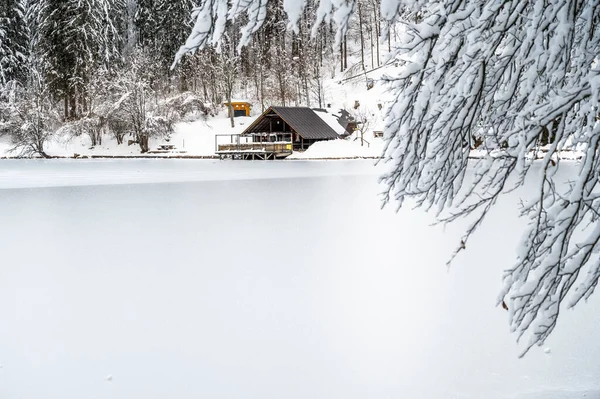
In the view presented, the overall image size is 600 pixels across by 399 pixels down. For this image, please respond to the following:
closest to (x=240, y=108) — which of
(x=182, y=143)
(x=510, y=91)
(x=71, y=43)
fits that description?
(x=182, y=143)

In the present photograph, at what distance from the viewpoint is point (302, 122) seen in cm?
4609

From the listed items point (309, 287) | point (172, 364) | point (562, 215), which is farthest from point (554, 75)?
point (309, 287)

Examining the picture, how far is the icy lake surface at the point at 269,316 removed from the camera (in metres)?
4.53

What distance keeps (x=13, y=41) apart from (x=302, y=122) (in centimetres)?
2674

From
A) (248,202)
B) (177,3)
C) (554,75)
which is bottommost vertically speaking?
(248,202)

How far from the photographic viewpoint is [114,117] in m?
49.1

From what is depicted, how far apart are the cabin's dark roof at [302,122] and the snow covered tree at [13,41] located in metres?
20.9

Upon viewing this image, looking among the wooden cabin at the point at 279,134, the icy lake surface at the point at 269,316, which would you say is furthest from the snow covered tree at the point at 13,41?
the icy lake surface at the point at 269,316

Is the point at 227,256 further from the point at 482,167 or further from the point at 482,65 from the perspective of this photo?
the point at 482,65

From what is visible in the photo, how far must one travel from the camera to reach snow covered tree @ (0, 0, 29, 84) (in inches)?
2067

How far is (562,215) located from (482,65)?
747mm

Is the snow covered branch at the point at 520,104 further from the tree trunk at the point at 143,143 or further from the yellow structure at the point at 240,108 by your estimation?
the yellow structure at the point at 240,108

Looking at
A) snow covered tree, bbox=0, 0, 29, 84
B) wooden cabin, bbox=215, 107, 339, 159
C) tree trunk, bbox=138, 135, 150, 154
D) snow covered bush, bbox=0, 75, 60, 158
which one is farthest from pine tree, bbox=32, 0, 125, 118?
wooden cabin, bbox=215, 107, 339, 159

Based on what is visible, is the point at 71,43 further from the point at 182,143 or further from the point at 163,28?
the point at 182,143
